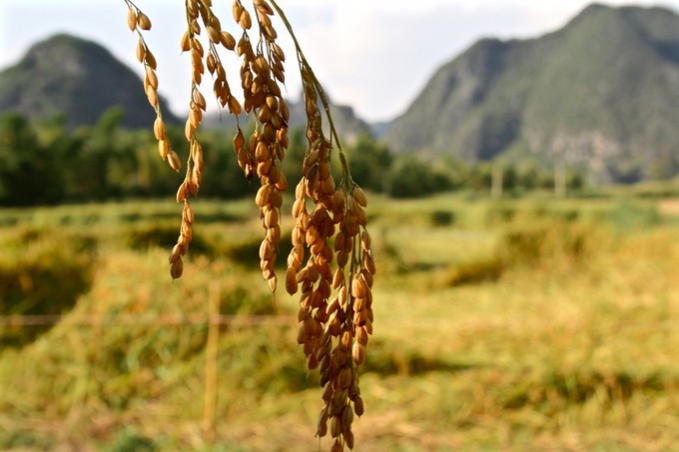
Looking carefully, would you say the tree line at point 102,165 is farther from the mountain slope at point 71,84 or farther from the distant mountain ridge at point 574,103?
the distant mountain ridge at point 574,103

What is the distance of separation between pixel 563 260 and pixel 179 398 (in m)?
6.16

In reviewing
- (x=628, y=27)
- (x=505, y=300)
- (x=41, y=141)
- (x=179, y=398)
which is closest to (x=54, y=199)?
(x=41, y=141)

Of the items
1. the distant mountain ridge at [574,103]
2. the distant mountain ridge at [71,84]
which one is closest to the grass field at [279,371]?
the distant mountain ridge at [71,84]

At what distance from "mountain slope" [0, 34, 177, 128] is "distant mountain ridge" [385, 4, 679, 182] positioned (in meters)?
29.0

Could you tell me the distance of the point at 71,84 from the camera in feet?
162

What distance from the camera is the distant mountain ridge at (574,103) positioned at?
78875 mm

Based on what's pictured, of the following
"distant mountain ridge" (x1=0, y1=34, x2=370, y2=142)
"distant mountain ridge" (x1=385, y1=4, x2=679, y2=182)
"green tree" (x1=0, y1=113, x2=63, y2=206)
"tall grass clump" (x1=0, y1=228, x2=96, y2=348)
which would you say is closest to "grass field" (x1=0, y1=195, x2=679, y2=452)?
"tall grass clump" (x1=0, y1=228, x2=96, y2=348)

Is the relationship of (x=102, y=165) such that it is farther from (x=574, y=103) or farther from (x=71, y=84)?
(x=574, y=103)

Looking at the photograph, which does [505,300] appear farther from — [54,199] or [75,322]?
[54,199]

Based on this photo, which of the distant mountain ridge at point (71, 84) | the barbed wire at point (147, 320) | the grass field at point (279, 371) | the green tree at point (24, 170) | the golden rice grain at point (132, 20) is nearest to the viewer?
the golden rice grain at point (132, 20)

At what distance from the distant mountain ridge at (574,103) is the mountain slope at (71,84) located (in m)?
29.0

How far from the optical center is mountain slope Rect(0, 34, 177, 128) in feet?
157

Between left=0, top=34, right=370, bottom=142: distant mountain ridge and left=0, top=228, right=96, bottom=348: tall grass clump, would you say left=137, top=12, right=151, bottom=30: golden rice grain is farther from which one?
left=0, top=34, right=370, bottom=142: distant mountain ridge

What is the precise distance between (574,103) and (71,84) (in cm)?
5728
